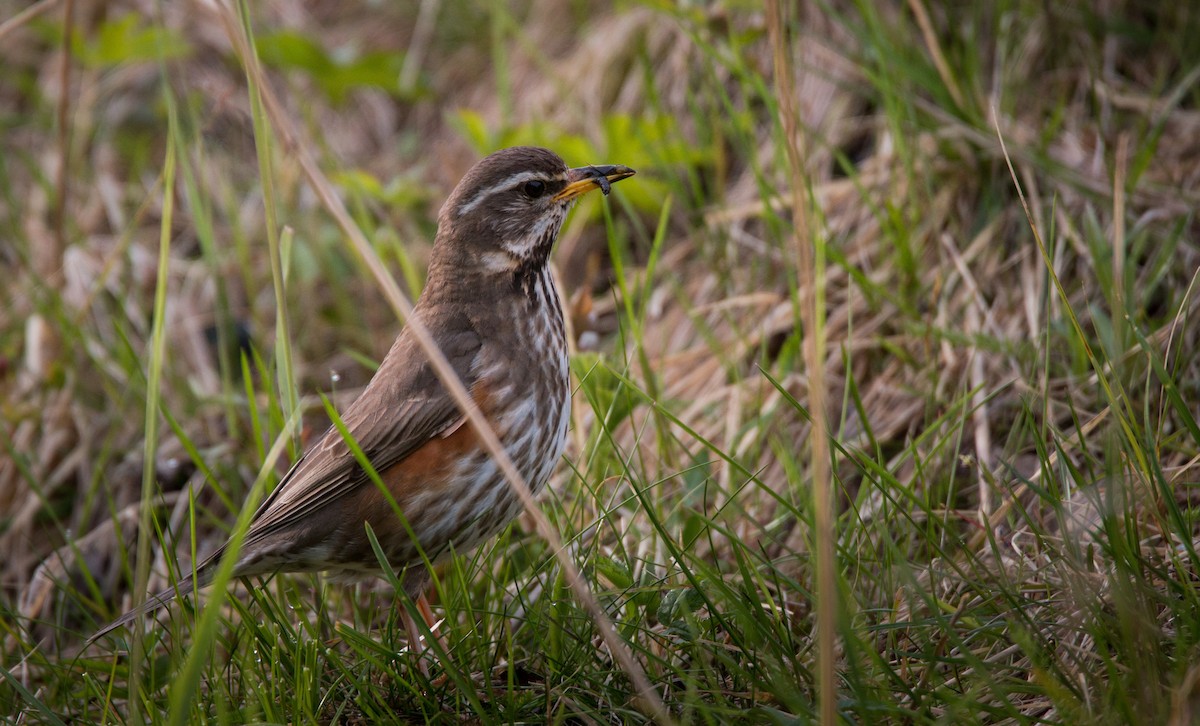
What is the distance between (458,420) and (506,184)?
92 cm

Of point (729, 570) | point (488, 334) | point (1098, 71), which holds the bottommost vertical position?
point (729, 570)

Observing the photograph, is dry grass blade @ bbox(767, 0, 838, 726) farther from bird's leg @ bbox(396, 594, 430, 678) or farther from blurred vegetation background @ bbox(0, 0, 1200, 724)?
bird's leg @ bbox(396, 594, 430, 678)

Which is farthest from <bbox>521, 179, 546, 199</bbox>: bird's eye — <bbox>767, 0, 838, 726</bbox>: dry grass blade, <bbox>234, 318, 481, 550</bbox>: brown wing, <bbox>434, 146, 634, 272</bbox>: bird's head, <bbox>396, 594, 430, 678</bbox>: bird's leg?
<bbox>767, 0, 838, 726</bbox>: dry grass blade

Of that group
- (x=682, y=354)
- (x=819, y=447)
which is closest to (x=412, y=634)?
(x=819, y=447)

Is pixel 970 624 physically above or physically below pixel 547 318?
below

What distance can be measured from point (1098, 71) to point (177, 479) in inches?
192

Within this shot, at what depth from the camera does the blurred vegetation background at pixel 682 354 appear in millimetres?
3062


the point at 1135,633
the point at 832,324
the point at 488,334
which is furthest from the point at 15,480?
the point at 1135,633

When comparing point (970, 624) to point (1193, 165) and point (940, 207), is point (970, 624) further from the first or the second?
point (1193, 165)

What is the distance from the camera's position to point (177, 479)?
543 centimetres

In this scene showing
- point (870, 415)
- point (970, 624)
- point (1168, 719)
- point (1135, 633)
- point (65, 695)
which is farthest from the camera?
point (870, 415)

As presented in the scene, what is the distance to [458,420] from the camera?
3842mm

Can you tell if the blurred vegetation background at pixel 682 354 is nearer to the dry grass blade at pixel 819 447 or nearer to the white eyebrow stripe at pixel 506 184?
the dry grass blade at pixel 819 447

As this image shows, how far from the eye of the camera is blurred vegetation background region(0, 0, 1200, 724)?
10.0ft
